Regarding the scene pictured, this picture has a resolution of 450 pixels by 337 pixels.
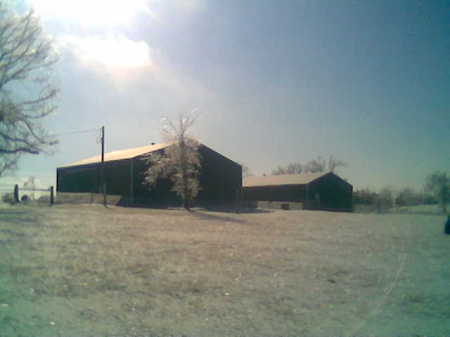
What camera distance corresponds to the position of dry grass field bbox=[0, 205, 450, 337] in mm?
4477

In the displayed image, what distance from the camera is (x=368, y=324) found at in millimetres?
4754

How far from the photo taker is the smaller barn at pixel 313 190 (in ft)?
152

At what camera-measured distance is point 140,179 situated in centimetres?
3566

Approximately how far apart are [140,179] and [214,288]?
30915 millimetres

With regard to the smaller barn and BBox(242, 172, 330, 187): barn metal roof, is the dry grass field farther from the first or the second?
BBox(242, 172, 330, 187): barn metal roof

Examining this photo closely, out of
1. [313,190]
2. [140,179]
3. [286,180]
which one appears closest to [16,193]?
[140,179]

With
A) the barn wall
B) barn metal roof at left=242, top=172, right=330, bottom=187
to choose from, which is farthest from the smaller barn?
the barn wall

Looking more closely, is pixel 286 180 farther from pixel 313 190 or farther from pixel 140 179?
pixel 140 179

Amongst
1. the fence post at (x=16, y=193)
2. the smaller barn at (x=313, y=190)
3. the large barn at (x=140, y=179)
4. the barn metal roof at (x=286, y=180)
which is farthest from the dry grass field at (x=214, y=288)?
the barn metal roof at (x=286, y=180)

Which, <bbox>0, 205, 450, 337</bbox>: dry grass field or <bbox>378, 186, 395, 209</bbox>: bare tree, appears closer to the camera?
<bbox>0, 205, 450, 337</bbox>: dry grass field

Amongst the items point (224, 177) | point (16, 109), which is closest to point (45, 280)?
point (16, 109)

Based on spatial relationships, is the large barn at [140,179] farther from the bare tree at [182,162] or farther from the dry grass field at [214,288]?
the dry grass field at [214,288]

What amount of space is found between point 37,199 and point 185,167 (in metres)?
13.1

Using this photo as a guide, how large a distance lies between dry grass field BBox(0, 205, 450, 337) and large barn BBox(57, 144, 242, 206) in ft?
73.3
